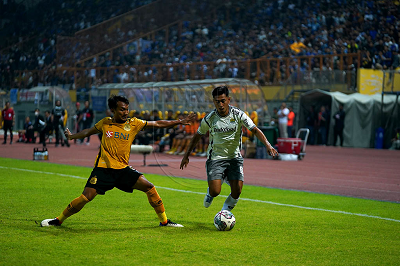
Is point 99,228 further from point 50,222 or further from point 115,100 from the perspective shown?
point 115,100

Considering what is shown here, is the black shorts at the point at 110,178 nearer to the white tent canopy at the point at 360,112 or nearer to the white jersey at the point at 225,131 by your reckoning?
the white jersey at the point at 225,131

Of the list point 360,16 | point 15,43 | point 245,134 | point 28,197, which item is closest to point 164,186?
point 28,197

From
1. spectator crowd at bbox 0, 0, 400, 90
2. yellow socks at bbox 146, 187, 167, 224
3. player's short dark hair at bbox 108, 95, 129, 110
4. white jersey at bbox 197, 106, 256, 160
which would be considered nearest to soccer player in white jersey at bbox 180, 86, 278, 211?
white jersey at bbox 197, 106, 256, 160

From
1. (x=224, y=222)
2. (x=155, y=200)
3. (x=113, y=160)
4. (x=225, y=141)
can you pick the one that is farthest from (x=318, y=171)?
(x=113, y=160)

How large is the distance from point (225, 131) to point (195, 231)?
4.36 ft

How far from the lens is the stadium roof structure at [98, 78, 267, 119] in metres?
24.2

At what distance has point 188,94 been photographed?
26.4m

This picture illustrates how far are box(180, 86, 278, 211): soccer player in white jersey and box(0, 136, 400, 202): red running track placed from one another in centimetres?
148

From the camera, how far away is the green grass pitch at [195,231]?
18.1ft

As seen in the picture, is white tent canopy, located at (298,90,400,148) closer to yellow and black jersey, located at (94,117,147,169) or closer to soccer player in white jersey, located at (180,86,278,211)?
soccer player in white jersey, located at (180,86,278,211)

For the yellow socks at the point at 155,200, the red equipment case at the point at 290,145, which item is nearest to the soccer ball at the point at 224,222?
the yellow socks at the point at 155,200

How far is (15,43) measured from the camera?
27719 mm

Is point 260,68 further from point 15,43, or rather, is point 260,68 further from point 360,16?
point 15,43

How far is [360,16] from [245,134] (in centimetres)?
1917
